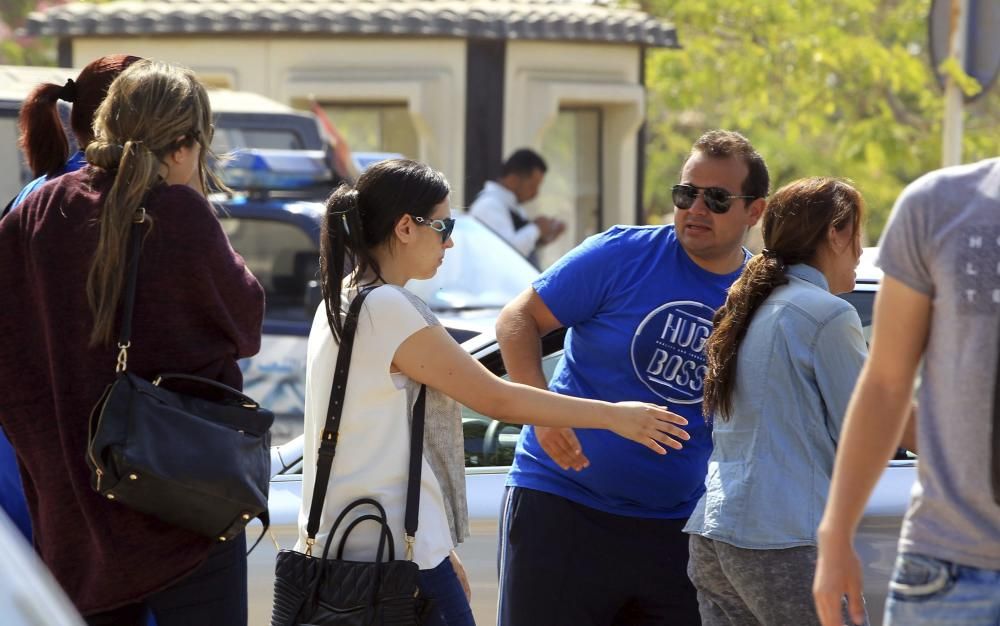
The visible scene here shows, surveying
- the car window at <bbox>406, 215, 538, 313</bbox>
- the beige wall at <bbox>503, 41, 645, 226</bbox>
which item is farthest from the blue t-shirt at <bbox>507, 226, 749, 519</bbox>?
the beige wall at <bbox>503, 41, 645, 226</bbox>

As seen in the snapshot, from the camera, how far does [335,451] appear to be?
3244 mm

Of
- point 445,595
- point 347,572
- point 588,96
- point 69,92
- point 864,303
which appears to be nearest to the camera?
point 347,572

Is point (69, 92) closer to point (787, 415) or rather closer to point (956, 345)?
point (787, 415)

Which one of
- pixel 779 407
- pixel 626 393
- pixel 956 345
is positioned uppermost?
pixel 956 345

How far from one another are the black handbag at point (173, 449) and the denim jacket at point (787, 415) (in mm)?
1001

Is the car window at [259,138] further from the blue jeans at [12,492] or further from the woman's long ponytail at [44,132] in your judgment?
the blue jeans at [12,492]

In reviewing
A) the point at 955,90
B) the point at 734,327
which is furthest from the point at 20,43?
the point at 734,327

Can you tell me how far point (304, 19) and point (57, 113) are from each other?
1125 cm

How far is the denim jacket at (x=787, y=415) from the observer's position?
11.0ft

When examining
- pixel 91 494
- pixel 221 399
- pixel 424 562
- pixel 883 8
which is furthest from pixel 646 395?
pixel 883 8

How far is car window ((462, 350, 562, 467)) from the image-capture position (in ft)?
15.4

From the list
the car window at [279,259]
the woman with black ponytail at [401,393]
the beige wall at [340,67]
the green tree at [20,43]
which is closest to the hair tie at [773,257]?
the woman with black ponytail at [401,393]

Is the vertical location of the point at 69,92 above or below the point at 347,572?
above

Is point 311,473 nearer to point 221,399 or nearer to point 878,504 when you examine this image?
point 221,399
